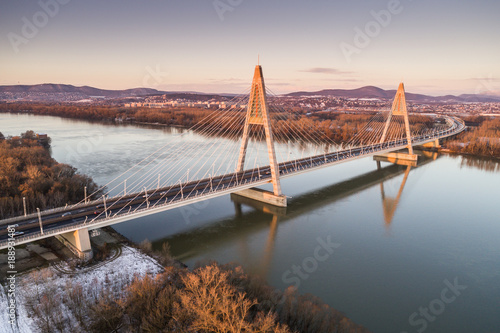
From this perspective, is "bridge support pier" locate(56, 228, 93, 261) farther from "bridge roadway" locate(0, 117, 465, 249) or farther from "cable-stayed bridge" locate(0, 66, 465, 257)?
"bridge roadway" locate(0, 117, 465, 249)

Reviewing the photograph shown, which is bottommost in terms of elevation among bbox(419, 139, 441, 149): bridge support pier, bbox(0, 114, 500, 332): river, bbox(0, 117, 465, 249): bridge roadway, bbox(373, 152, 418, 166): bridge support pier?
bbox(0, 114, 500, 332): river

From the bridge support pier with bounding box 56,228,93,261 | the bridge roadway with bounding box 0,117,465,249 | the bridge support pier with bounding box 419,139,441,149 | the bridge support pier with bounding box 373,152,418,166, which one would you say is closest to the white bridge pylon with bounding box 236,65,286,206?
the bridge roadway with bounding box 0,117,465,249

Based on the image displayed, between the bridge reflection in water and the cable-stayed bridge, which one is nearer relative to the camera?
the cable-stayed bridge

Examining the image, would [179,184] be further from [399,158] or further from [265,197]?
[399,158]

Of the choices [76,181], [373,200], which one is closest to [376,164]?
[373,200]

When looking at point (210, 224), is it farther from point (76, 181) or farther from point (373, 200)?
point (373, 200)

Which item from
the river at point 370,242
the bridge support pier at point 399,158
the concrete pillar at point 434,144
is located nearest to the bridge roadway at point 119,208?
the river at point 370,242

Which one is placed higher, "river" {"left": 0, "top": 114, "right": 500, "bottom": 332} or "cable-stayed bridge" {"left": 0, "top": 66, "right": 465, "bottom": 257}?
"cable-stayed bridge" {"left": 0, "top": 66, "right": 465, "bottom": 257}

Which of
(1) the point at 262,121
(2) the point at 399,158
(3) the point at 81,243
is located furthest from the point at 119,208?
(2) the point at 399,158
